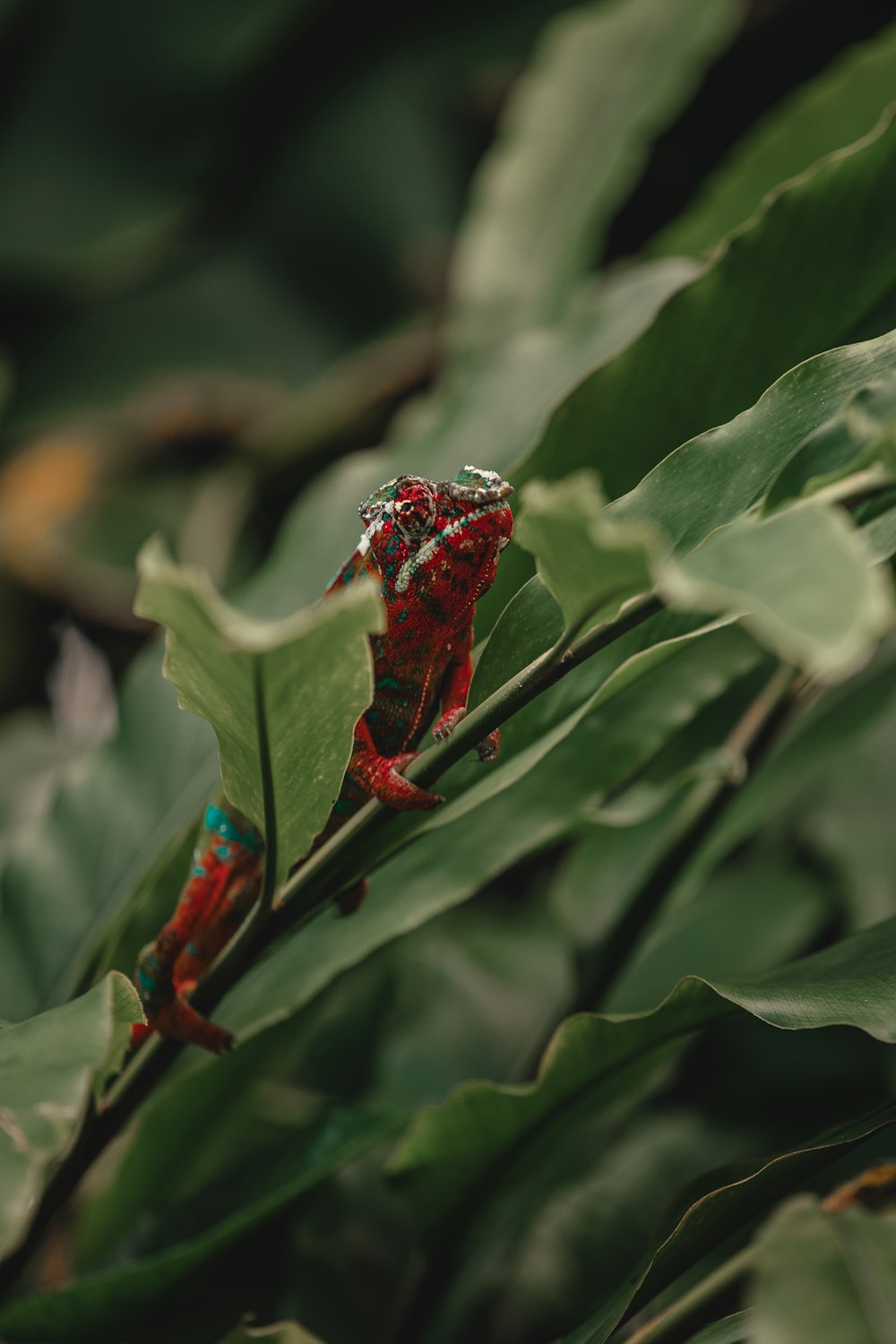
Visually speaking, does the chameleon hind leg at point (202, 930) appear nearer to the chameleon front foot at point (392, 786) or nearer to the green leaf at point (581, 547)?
the chameleon front foot at point (392, 786)

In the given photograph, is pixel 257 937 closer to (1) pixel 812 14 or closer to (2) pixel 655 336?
(2) pixel 655 336

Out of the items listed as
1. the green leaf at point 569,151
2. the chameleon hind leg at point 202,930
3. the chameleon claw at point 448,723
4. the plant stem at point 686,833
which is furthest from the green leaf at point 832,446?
the green leaf at point 569,151

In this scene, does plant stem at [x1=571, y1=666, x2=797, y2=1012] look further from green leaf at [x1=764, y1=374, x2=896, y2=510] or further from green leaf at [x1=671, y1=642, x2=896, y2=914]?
green leaf at [x1=764, y1=374, x2=896, y2=510]

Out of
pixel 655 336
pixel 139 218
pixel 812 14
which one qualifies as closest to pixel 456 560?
pixel 655 336

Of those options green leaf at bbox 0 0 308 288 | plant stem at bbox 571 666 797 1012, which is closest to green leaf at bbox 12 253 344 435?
green leaf at bbox 0 0 308 288

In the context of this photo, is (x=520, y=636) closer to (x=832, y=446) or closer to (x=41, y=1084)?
(x=832, y=446)

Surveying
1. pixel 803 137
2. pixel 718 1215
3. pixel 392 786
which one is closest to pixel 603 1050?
pixel 718 1215
